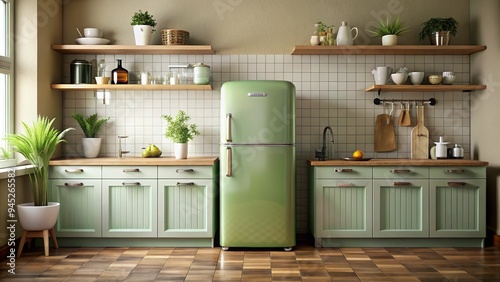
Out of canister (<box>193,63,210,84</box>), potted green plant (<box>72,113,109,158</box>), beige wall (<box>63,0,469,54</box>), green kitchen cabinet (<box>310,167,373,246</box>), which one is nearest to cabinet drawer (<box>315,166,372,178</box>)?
green kitchen cabinet (<box>310,167,373,246</box>)

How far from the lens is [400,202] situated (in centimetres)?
501

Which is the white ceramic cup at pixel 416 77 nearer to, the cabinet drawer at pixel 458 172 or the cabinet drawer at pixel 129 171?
the cabinet drawer at pixel 458 172

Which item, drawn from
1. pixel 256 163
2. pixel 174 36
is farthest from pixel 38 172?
pixel 256 163

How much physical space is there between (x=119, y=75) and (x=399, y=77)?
2.67 meters

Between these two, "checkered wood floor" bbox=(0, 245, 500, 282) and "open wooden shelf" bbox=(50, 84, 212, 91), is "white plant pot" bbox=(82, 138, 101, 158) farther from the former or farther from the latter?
"checkered wood floor" bbox=(0, 245, 500, 282)

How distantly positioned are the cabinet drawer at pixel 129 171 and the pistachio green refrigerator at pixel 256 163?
635 millimetres

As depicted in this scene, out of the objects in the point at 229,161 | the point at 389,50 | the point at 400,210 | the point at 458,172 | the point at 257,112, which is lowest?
the point at 400,210

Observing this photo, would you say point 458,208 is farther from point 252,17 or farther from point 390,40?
point 252,17

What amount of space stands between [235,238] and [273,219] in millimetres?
372

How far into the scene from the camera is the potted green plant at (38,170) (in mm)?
4586

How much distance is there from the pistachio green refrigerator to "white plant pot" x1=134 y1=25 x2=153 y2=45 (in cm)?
99

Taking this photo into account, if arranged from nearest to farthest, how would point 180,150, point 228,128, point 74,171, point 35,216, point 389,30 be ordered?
point 35,216, point 228,128, point 74,171, point 180,150, point 389,30

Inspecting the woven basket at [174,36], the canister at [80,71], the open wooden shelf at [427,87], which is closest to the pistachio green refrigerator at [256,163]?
the woven basket at [174,36]

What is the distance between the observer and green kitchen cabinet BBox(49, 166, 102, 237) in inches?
195
